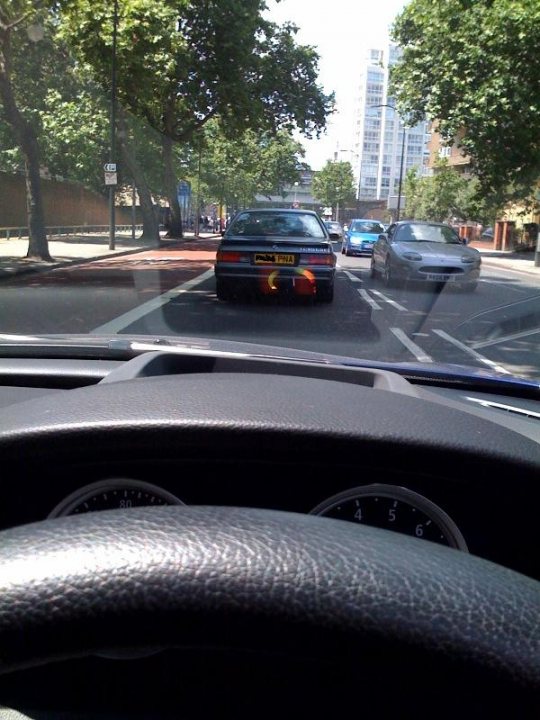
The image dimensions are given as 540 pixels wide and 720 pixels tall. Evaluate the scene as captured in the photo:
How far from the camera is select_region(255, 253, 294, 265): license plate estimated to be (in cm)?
1102

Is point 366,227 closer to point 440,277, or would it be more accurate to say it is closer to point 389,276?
point 389,276

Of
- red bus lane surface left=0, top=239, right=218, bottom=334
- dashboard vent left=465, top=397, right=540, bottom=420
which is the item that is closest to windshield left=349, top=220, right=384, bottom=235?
red bus lane surface left=0, top=239, right=218, bottom=334

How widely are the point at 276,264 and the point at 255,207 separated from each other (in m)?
16.1

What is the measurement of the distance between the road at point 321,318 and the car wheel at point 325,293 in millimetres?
208

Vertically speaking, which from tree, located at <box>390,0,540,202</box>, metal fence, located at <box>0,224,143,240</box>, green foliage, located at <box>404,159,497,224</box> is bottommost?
metal fence, located at <box>0,224,143,240</box>

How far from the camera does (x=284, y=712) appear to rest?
37.4 inches

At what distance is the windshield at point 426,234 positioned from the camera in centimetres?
1513

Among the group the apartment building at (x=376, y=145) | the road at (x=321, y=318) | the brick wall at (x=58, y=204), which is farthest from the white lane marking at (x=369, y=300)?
the apartment building at (x=376, y=145)

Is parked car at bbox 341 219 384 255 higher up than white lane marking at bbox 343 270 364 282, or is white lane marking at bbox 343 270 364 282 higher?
parked car at bbox 341 219 384 255

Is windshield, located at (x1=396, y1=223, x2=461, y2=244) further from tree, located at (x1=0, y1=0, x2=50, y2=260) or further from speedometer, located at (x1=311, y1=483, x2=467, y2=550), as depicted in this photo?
speedometer, located at (x1=311, y1=483, x2=467, y2=550)

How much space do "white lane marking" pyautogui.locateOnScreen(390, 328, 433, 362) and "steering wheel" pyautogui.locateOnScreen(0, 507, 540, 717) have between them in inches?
255

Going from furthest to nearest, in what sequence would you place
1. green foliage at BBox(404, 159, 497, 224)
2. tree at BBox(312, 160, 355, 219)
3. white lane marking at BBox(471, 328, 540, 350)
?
1. tree at BBox(312, 160, 355, 219)
2. green foliage at BBox(404, 159, 497, 224)
3. white lane marking at BBox(471, 328, 540, 350)

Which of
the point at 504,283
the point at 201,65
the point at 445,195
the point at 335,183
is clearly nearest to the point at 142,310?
the point at 504,283

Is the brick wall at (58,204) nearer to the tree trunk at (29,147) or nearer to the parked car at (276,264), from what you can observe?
the tree trunk at (29,147)
